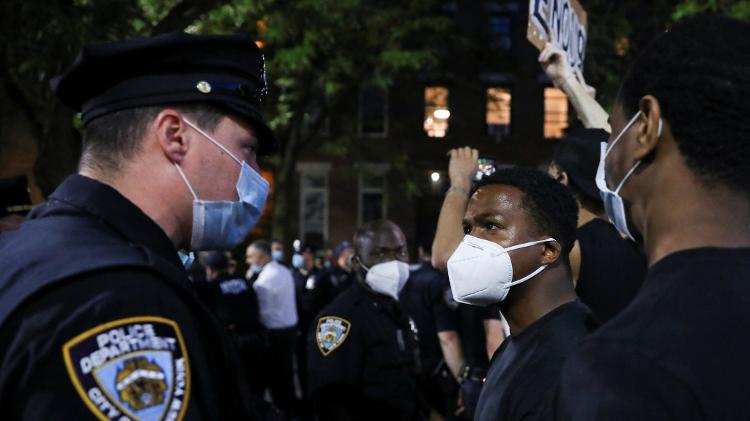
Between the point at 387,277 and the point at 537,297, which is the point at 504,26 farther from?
the point at 537,297

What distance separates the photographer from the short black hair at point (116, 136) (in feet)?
6.68

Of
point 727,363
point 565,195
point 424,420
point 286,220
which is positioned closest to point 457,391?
point 424,420

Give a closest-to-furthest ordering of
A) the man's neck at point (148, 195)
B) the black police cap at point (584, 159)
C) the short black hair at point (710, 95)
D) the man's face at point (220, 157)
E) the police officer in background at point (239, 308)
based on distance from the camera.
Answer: the short black hair at point (710, 95)
the man's neck at point (148, 195)
the man's face at point (220, 157)
the black police cap at point (584, 159)
the police officer in background at point (239, 308)

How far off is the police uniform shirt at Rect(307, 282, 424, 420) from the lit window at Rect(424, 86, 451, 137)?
82.4ft

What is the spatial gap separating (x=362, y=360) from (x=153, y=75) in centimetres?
385

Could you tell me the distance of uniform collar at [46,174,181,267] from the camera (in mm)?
1913

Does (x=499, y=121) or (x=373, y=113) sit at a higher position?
(x=373, y=113)

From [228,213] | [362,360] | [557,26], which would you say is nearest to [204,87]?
[228,213]

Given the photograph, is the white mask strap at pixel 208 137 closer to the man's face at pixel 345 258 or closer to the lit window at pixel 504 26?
the man's face at pixel 345 258

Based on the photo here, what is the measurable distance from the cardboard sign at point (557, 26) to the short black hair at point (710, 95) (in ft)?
8.88

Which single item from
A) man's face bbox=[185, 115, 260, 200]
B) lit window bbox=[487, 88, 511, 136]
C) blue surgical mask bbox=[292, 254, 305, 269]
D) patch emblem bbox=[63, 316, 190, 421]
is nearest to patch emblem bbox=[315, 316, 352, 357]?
man's face bbox=[185, 115, 260, 200]

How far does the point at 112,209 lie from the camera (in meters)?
1.93

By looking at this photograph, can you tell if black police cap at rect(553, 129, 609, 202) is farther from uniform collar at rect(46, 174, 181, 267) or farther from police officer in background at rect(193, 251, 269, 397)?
police officer in background at rect(193, 251, 269, 397)

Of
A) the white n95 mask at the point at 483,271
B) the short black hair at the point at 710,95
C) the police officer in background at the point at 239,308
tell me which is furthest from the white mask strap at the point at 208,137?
the police officer in background at the point at 239,308
